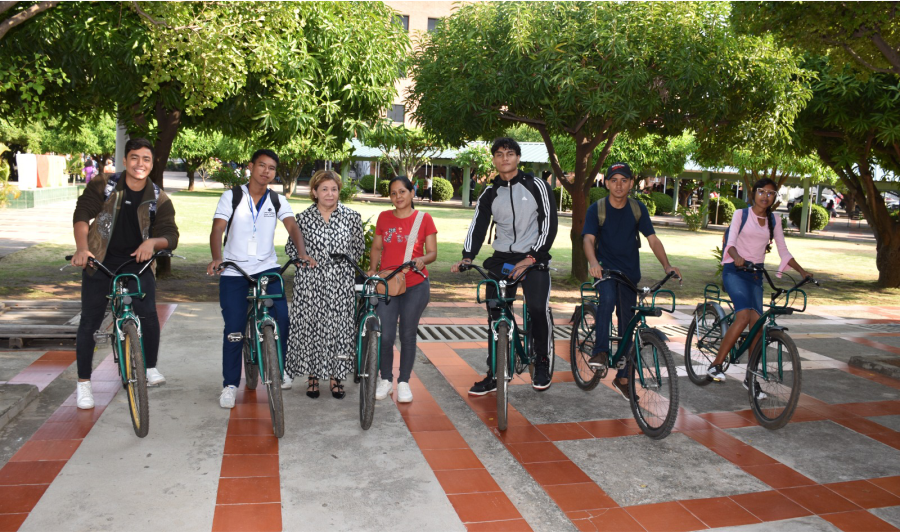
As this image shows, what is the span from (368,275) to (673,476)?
237cm

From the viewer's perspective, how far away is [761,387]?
17.7ft

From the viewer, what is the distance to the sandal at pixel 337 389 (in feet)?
18.3

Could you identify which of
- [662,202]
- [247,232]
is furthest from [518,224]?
[662,202]

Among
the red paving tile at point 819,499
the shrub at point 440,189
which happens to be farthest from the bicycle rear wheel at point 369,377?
the shrub at point 440,189

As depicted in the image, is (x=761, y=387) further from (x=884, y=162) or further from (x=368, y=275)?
(x=884, y=162)

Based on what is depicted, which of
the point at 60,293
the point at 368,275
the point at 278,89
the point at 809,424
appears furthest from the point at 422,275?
the point at 60,293

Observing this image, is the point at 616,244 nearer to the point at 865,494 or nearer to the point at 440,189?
the point at 865,494

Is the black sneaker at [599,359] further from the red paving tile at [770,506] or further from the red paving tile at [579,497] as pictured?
the red paving tile at [770,506]

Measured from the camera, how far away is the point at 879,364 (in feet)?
23.7

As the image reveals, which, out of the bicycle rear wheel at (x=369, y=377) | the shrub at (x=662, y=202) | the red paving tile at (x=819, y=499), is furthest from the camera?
the shrub at (x=662, y=202)

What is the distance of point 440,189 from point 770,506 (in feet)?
139

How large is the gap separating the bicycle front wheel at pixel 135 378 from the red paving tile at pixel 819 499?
383cm

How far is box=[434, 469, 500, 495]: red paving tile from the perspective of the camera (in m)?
4.07

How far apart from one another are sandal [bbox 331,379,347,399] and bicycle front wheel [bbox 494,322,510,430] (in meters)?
1.29
